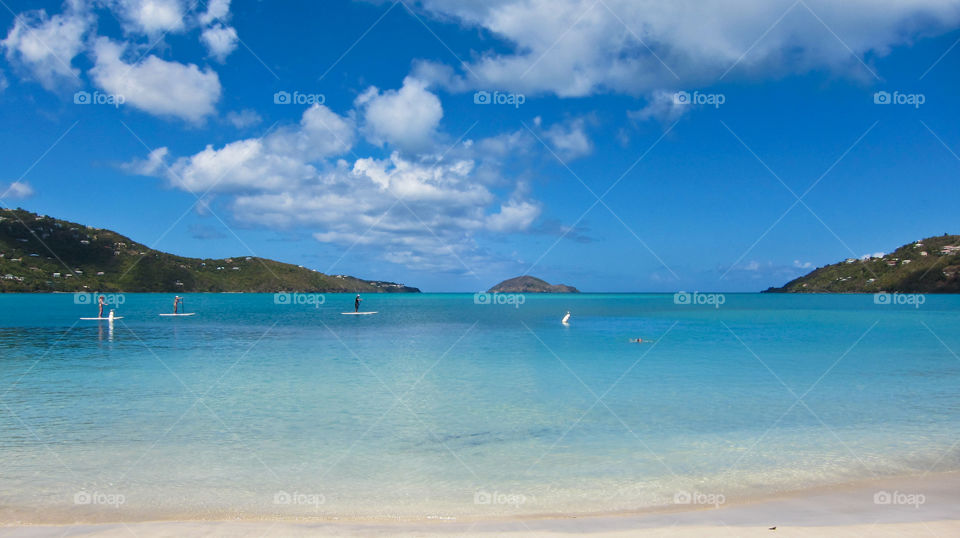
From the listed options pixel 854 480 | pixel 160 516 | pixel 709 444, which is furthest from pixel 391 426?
pixel 854 480

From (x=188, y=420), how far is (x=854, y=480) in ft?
51.4

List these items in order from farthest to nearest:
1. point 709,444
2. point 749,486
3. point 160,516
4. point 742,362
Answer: point 742,362
point 709,444
point 749,486
point 160,516

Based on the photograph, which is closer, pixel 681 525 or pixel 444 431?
pixel 681 525

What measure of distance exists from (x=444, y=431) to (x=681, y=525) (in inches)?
289

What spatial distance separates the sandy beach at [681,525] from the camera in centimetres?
839

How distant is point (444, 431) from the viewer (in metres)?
15.1

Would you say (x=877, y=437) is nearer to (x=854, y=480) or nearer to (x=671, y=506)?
(x=854, y=480)

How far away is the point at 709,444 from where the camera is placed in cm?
1377

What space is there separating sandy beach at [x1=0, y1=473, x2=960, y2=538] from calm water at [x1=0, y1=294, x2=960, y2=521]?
576 millimetres

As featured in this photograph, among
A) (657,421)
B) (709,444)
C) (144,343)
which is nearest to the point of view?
Answer: (709,444)

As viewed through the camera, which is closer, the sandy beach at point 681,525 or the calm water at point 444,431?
the sandy beach at point 681,525

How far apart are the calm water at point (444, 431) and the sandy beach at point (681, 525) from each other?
1.89 ft

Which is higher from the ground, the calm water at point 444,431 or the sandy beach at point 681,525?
the calm water at point 444,431

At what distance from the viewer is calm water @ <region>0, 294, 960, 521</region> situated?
10.4 meters
